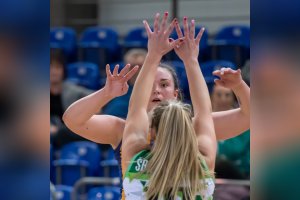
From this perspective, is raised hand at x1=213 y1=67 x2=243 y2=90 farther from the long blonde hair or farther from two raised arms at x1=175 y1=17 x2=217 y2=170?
the long blonde hair

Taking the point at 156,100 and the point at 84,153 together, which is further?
the point at 84,153

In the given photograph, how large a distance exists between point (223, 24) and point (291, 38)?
743cm

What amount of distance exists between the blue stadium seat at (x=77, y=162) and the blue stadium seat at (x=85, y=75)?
136 centimetres

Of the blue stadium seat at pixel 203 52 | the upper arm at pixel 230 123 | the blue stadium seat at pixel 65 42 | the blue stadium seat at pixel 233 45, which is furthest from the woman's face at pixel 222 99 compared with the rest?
the blue stadium seat at pixel 65 42

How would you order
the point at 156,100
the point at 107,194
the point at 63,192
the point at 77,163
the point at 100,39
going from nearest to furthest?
1. the point at 156,100
2. the point at 107,194
3. the point at 63,192
4. the point at 77,163
5. the point at 100,39

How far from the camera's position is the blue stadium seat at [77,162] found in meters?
6.41

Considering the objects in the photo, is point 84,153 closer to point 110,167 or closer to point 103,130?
point 110,167

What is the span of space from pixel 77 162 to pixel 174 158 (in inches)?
156

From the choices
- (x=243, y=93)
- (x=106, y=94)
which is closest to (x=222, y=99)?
(x=243, y=93)

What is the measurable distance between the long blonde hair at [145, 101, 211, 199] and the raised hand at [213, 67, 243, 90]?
40 centimetres

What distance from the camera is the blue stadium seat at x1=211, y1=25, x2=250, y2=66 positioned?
783 centimetres

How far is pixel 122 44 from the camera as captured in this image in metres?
8.59

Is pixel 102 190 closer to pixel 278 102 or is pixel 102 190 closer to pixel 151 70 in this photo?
pixel 151 70

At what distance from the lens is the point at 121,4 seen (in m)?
9.76
